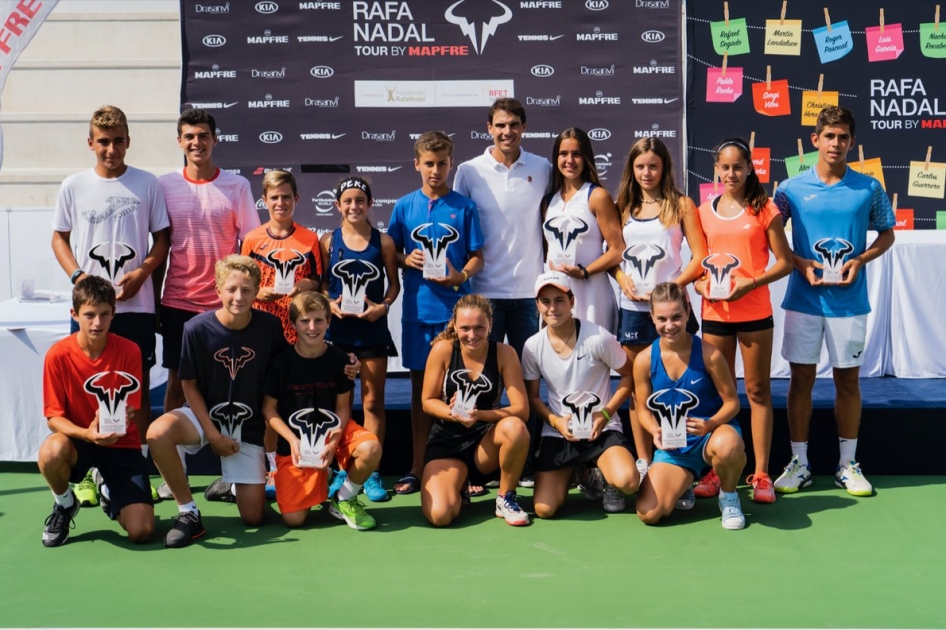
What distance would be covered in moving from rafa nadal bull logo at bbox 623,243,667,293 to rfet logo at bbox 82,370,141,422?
7.18 feet

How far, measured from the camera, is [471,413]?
440 cm

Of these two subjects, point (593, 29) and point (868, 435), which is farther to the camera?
point (593, 29)

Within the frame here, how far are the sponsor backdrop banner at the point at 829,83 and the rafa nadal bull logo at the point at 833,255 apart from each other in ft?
12.5

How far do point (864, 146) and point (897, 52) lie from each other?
0.78 m

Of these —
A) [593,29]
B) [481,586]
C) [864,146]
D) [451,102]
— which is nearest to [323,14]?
A: [451,102]

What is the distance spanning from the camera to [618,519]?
4.39 meters

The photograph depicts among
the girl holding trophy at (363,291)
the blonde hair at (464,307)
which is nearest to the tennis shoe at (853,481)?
the blonde hair at (464,307)

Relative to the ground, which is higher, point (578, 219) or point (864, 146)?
point (864, 146)

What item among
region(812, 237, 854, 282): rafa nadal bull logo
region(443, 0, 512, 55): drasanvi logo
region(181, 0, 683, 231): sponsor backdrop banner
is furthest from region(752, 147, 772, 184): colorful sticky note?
region(812, 237, 854, 282): rafa nadal bull logo

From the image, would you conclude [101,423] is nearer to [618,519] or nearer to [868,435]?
[618,519]

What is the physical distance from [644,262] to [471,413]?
1033 millimetres

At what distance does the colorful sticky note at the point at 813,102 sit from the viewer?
845 cm

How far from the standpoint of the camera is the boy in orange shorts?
169 inches

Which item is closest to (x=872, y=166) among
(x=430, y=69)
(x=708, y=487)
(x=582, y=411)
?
(x=430, y=69)
